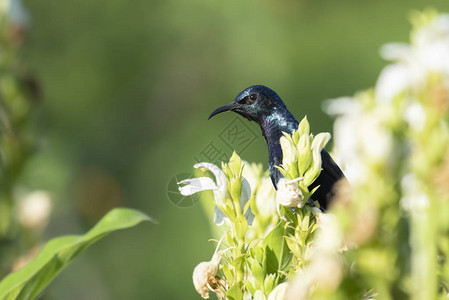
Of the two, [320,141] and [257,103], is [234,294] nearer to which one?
[320,141]

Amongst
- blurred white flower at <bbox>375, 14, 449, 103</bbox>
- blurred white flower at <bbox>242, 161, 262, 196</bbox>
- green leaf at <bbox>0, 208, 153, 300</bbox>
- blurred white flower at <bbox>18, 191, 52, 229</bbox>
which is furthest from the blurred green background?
blurred white flower at <bbox>375, 14, 449, 103</bbox>

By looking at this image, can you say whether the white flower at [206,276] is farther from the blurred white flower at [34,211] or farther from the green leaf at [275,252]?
the blurred white flower at [34,211]

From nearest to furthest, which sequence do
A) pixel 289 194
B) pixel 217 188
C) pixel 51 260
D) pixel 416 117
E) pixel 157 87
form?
1. pixel 416 117
2. pixel 289 194
3. pixel 217 188
4. pixel 51 260
5. pixel 157 87

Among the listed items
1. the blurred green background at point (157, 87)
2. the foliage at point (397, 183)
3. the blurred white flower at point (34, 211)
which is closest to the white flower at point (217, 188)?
the foliage at point (397, 183)

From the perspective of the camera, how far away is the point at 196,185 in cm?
84

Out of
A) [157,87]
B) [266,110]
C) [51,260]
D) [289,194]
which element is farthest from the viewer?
[157,87]

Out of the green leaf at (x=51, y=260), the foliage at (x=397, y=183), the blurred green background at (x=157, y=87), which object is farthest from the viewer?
the blurred green background at (x=157, y=87)

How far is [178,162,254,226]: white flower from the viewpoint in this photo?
2.64ft

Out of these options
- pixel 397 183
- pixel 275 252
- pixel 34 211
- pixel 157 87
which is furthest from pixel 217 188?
pixel 157 87

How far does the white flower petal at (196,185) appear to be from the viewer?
0.82 metres

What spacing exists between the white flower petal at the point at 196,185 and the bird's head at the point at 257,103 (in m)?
0.39

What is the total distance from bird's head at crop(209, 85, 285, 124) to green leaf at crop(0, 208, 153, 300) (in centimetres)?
33

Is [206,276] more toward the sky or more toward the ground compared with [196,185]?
more toward the ground

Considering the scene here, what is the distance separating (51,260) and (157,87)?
477cm
